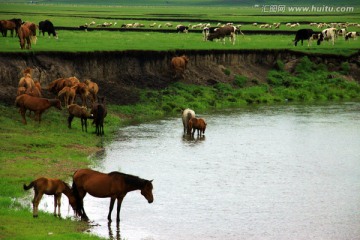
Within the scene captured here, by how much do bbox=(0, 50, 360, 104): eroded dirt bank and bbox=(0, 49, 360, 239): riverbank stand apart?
7cm

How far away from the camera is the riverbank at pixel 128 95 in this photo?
968 inches

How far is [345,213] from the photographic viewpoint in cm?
2267

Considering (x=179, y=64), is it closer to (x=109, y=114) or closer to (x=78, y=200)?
(x=109, y=114)

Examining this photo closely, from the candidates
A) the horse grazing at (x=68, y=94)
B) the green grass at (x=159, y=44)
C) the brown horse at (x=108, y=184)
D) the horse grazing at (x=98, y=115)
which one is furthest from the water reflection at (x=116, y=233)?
the green grass at (x=159, y=44)

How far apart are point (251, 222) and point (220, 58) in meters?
34.5

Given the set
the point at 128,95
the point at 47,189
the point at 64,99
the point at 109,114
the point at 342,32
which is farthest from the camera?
the point at 342,32

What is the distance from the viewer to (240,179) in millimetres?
27141

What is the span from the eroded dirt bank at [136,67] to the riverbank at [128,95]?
7cm

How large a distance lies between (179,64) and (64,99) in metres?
12.8

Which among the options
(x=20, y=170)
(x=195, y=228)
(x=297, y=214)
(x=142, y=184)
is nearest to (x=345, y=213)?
(x=297, y=214)

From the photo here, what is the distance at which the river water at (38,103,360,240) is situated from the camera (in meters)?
→ 21.2

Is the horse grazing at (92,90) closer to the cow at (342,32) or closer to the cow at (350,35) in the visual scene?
the cow at (350,35)

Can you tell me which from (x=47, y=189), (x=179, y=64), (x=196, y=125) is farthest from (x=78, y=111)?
(x=179, y=64)

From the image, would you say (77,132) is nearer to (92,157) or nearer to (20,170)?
(92,157)
